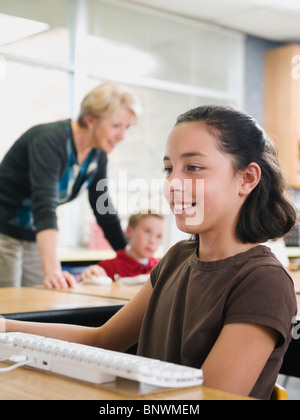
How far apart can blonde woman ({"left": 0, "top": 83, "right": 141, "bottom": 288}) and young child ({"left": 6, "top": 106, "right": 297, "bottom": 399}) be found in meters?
1.21

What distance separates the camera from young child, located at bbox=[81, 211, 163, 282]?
9.33ft

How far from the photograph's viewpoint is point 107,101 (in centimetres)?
249

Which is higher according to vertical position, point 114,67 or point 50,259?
point 114,67

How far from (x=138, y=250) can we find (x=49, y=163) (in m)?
0.70

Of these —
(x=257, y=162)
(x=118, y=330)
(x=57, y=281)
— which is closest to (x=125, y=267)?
(x=57, y=281)

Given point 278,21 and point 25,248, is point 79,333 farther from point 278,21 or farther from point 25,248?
point 278,21

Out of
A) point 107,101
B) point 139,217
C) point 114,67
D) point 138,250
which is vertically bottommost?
point 138,250

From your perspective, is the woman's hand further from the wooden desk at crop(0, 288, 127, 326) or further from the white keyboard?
the white keyboard

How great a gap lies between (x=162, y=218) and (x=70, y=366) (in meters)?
2.17

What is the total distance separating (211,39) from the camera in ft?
18.0

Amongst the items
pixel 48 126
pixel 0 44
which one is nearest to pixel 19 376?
pixel 48 126

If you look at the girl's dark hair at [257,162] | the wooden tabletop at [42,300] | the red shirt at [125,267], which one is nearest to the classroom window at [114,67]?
the red shirt at [125,267]

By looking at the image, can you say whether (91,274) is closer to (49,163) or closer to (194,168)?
(49,163)
